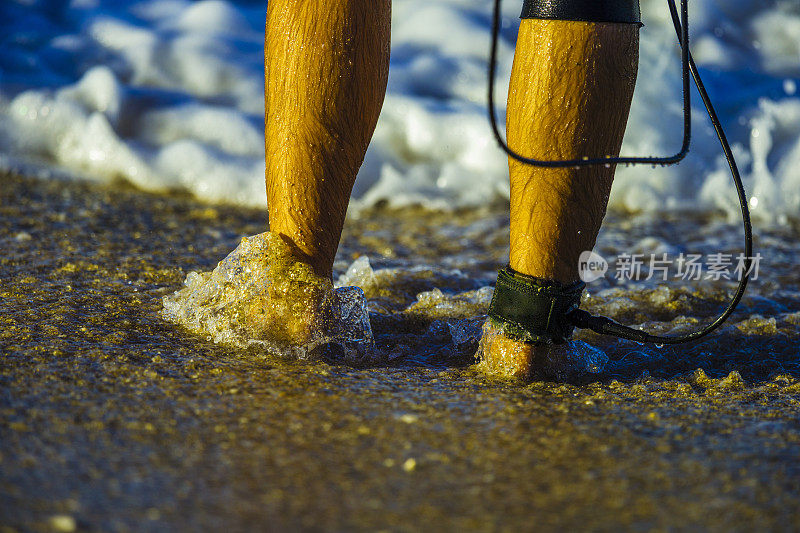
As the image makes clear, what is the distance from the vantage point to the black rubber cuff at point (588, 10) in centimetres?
137

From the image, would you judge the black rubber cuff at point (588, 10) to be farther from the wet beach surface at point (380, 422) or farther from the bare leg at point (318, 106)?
the wet beach surface at point (380, 422)

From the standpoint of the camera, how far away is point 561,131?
1.39 meters

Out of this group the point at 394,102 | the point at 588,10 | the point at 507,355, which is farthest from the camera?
the point at 394,102

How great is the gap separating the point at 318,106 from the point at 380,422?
23.5 inches

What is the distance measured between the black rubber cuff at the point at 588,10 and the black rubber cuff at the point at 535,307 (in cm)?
47

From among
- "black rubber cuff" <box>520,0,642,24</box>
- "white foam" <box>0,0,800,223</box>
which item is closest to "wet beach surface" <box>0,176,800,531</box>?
"black rubber cuff" <box>520,0,642,24</box>

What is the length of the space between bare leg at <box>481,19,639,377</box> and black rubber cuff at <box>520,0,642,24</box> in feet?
0.04

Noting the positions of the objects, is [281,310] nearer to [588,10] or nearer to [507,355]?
[507,355]

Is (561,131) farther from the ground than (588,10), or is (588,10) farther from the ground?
(588,10)

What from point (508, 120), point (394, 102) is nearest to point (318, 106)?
point (508, 120)

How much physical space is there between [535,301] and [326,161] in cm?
47

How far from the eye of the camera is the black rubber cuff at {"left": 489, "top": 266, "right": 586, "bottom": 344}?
4.70 ft

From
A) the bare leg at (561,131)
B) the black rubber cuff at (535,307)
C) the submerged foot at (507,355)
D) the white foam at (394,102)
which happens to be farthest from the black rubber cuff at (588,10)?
the white foam at (394,102)

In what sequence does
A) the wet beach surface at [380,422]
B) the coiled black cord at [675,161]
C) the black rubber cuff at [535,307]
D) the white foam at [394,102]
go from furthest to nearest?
1. the white foam at [394,102]
2. the black rubber cuff at [535,307]
3. the coiled black cord at [675,161]
4. the wet beach surface at [380,422]
